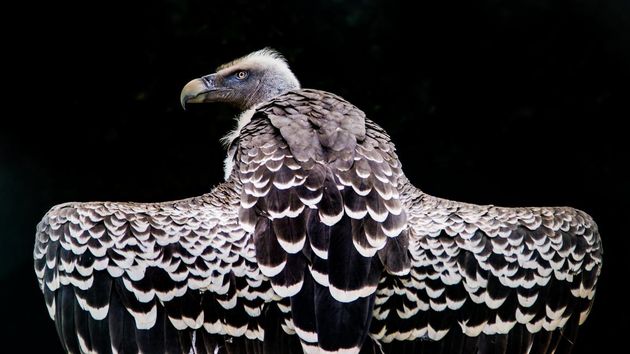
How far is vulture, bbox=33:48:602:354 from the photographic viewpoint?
427 centimetres

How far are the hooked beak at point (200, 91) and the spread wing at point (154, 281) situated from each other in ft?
4.63

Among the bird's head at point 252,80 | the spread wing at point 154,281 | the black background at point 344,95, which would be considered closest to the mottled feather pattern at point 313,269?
the spread wing at point 154,281

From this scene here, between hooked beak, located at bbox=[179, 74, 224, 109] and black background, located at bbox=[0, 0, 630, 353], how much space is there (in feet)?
2.59

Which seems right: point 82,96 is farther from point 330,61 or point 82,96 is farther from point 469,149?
point 469,149

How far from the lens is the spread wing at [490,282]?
4406 mm

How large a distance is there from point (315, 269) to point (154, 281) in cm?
70

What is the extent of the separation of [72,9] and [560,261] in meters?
3.58

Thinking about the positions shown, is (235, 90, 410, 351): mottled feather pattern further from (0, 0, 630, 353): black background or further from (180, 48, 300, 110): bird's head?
(0, 0, 630, 353): black background

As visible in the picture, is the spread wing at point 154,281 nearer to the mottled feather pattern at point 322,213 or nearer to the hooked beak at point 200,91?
the mottled feather pattern at point 322,213

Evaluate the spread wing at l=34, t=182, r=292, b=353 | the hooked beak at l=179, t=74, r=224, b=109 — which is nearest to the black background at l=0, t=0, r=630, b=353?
the hooked beak at l=179, t=74, r=224, b=109

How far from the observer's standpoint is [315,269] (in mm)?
4227

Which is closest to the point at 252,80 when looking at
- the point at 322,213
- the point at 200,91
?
the point at 200,91

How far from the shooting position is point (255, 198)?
15.1 feet

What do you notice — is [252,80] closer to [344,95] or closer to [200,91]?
[200,91]
